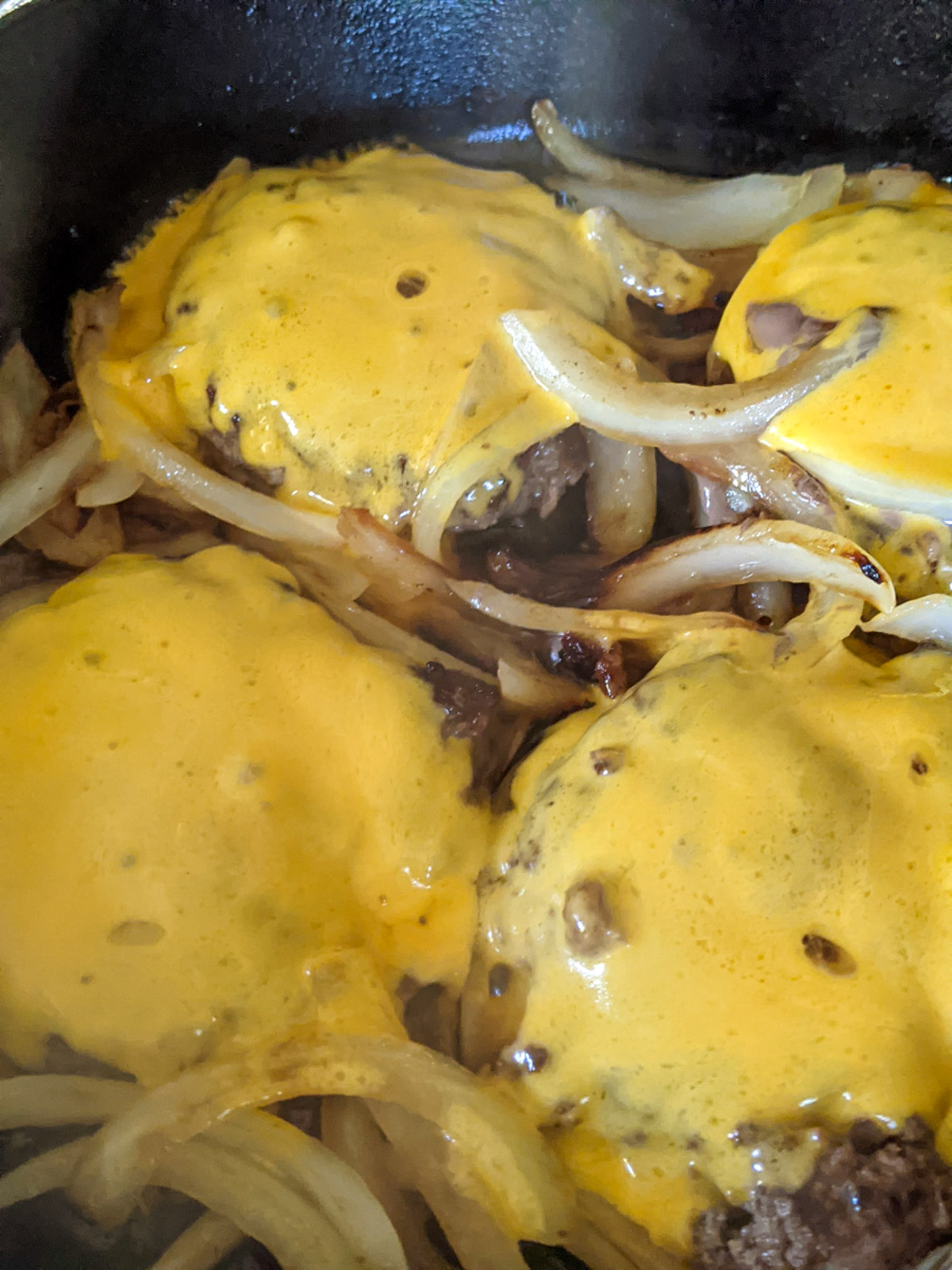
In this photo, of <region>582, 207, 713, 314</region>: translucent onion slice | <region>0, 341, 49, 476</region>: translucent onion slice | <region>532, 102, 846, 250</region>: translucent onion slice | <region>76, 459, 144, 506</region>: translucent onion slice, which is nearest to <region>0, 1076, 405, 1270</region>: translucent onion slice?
<region>76, 459, 144, 506</region>: translucent onion slice

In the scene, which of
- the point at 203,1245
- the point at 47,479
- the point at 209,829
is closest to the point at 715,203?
the point at 47,479

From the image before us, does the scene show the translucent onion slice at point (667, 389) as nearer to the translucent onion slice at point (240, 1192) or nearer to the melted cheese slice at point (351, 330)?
the melted cheese slice at point (351, 330)

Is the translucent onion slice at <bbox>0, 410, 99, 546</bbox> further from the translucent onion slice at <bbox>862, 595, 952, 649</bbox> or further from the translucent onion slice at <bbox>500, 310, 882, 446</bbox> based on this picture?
the translucent onion slice at <bbox>862, 595, 952, 649</bbox>

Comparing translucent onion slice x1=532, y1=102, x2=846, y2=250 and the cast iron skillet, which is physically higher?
the cast iron skillet

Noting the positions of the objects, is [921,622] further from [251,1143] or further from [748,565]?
[251,1143]

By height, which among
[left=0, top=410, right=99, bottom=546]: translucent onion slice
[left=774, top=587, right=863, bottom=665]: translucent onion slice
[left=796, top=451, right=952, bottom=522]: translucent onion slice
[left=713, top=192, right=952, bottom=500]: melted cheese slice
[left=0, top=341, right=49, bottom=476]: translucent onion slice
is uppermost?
[left=0, top=341, right=49, bottom=476]: translucent onion slice

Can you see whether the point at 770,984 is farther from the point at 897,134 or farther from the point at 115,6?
the point at 115,6
